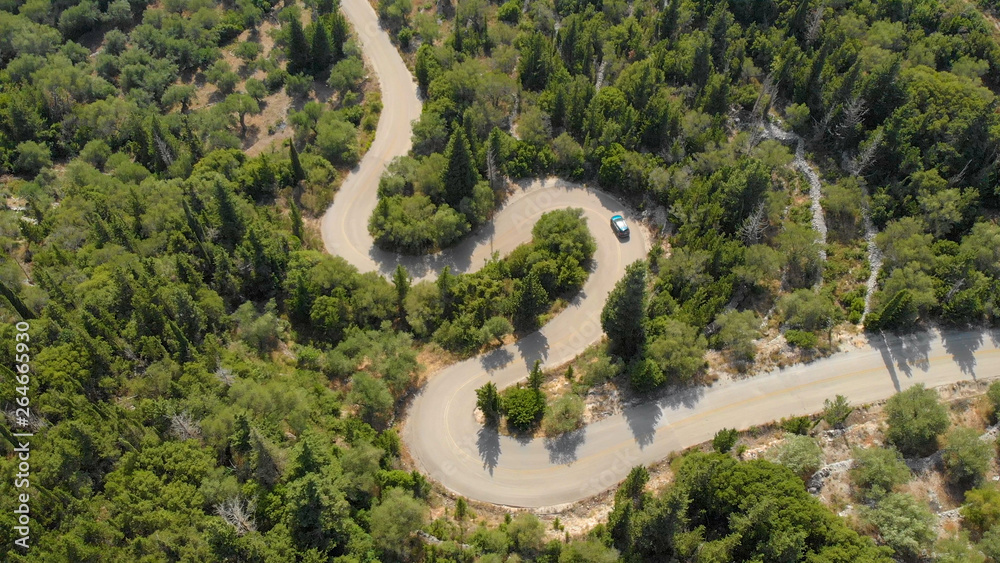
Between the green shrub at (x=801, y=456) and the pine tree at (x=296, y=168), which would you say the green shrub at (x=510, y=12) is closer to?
the pine tree at (x=296, y=168)

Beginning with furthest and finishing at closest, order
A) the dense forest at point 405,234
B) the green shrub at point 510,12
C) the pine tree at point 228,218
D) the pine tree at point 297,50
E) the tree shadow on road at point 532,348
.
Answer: the green shrub at point 510,12 < the pine tree at point 297,50 < the pine tree at point 228,218 < the tree shadow on road at point 532,348 < the dense forest at point 405,234

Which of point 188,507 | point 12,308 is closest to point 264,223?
point 12,308

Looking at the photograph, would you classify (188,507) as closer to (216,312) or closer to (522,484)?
(216,312)

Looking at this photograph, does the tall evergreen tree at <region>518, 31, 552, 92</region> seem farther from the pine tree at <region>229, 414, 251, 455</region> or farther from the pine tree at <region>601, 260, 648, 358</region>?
the pine tree at <region>229, 414, 251, 455</region>

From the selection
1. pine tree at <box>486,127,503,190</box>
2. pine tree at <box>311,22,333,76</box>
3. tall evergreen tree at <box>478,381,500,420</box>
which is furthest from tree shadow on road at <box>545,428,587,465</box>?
pine tree at <box>311,22,333,76</box>

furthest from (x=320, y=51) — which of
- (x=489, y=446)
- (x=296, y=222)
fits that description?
(x=489, y=446)

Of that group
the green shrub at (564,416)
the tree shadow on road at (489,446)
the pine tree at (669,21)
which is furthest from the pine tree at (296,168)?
the pine tree at (669,21)
